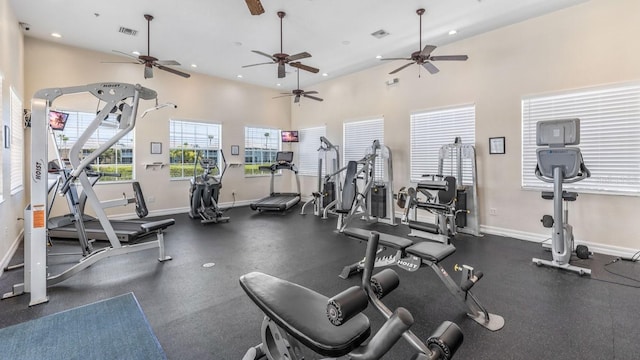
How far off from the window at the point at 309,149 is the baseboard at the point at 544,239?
5041 millimetres

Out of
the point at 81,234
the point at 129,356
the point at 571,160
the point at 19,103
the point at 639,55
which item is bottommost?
the point at 129,356

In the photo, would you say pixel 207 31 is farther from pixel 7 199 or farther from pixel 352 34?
pixel 7 199

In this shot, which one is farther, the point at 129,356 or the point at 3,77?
the point at 3,77

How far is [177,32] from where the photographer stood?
5191 mm

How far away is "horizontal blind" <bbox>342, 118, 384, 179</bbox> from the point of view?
714cm

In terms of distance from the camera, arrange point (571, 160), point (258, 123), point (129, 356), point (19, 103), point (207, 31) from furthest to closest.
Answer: point (258, 123) → point (207, 31) → point (19, 103) → point (571, 160) → point (129, 356)

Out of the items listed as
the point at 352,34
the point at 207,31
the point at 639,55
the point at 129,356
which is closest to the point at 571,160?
the point at 639,55

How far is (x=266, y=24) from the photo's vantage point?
16.1 feet

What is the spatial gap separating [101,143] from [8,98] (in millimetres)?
2458

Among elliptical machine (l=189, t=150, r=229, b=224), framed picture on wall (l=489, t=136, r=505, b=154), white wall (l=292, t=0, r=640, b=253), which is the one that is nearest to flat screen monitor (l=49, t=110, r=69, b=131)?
elliptical machine (l=189, t=150, r=229, b=224)

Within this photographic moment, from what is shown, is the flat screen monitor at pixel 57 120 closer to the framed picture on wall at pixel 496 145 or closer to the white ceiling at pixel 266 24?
the white ceiling at pixel 266 24

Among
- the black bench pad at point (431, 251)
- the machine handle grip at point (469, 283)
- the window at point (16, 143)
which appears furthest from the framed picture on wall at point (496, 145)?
the window at point (16, 143)

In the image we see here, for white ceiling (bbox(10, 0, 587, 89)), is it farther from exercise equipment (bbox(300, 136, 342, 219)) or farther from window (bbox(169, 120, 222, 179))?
exercise equipment (bbox(300, 136, 342, 219))

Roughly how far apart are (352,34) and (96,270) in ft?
17.8
